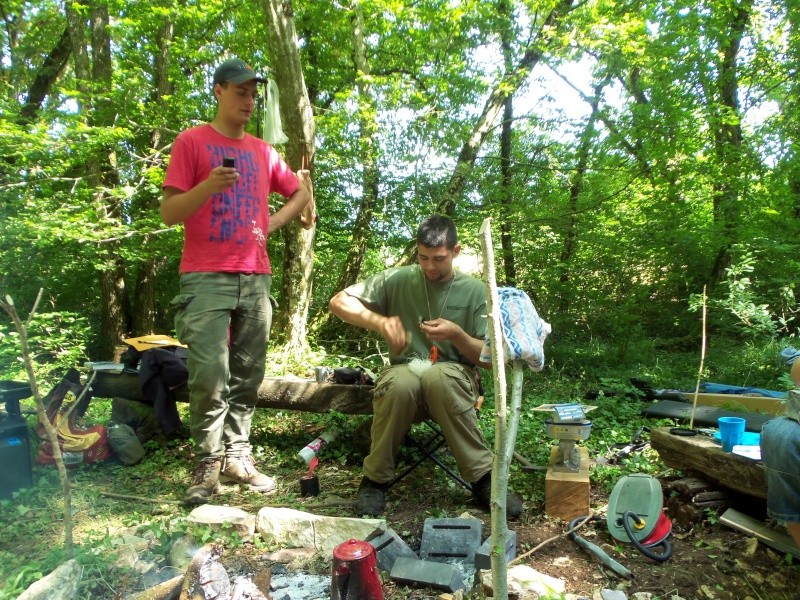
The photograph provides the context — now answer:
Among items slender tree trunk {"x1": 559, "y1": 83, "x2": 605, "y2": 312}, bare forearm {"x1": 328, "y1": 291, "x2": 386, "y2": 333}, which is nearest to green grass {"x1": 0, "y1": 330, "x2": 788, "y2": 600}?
bare forearm {"x1": 328, "y1": 291, "x2": 386, "y2": 333}

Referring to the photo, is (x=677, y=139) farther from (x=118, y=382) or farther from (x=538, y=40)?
(x=118, y=382)

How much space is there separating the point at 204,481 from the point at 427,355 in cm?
127

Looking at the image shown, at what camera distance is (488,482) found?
8.32 ft

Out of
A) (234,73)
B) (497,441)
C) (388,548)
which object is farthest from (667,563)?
(234,73)

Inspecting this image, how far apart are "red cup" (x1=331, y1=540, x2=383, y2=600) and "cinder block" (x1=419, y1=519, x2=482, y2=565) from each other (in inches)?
17.8

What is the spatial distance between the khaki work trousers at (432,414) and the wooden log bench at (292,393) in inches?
27.9

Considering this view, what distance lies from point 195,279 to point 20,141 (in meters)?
4.09

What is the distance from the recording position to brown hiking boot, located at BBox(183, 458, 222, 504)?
8.44 ft

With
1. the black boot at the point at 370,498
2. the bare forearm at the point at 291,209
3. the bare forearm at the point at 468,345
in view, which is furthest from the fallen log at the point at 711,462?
the bare forearm at the point at 291,209

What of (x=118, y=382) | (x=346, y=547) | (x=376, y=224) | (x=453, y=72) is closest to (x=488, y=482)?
(x=346, y=547)

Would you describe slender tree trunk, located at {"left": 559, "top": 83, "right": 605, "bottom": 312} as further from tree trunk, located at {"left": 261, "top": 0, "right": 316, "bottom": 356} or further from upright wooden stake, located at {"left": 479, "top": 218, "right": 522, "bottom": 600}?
upright wooden stake, located at {"left": 479, "top": 218, "right": 522, "bottom": 600}

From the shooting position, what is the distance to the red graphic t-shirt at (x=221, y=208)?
263cm

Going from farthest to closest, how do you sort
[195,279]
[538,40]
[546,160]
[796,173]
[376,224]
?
[546,160] → [376,224] → [538,40] → [796,173] → [195,279]

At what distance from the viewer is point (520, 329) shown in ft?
5.39
